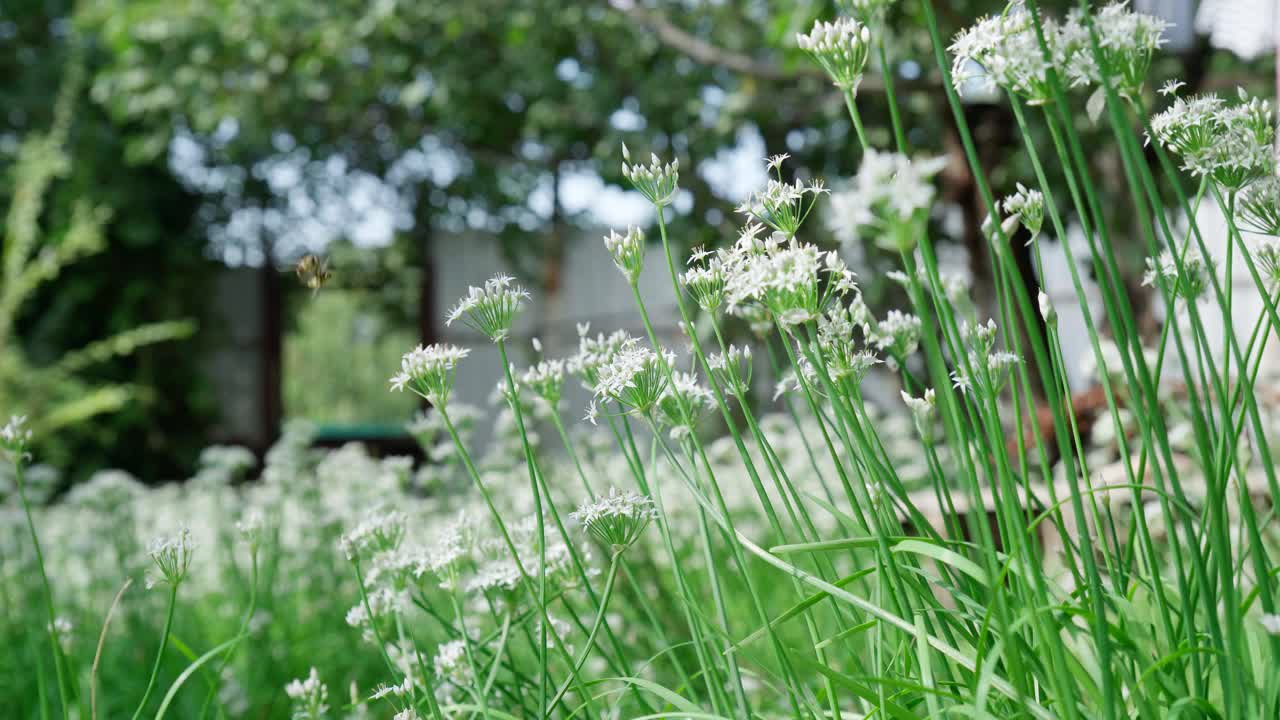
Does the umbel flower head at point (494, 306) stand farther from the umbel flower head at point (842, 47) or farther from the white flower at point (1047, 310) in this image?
the white flower at point (1047, 310)

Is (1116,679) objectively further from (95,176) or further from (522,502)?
(95,176)

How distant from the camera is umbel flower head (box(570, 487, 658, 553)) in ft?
3.33

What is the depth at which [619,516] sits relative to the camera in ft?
3.36

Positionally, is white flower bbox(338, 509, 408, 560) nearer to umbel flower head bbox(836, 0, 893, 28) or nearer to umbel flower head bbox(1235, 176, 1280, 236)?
umbel flower head bbox(836, 0, 893, 28)

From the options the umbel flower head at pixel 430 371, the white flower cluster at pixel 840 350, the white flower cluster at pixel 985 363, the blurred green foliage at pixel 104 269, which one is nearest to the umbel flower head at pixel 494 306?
the umbel flower head at pixel 430 371

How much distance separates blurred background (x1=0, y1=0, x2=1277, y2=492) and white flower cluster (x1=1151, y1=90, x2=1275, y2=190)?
156cm

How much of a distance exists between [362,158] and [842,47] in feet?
34.3

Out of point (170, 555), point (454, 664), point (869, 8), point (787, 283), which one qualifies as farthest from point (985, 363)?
point (170, 555)

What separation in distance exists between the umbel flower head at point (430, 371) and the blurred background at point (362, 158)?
1.37 m

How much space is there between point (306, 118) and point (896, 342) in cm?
730

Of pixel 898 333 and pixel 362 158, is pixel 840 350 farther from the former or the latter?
pixel 362 158

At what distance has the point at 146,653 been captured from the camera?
8.09 ft

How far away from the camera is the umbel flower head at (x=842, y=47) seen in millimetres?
864

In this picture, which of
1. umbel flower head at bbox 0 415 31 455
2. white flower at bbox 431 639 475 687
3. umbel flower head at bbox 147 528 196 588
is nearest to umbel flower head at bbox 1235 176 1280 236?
white flower at bbox 431 639 475 687
